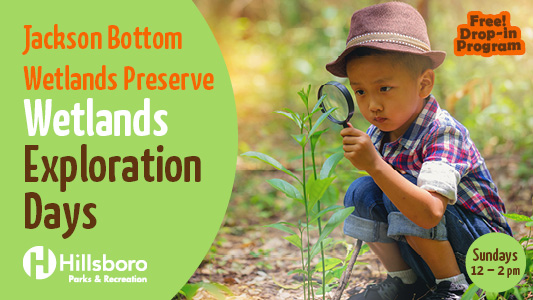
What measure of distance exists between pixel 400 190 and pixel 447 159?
8.7 inches

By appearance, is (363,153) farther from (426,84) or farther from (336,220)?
(426,84)

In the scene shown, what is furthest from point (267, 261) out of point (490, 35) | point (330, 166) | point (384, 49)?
point (490, 35)

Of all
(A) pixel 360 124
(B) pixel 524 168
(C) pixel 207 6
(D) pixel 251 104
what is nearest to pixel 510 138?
(B) pixel 524 168

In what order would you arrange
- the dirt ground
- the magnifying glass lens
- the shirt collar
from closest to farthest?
the magnifying glass lens < the shirt collar < the dirt ground

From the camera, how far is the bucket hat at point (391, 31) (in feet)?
5.88

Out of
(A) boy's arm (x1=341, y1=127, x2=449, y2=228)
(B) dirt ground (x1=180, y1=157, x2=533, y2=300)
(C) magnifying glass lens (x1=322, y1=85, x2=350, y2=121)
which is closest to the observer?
(A) boy's arm (x1=341, y1=127, x2=449, y2=228)

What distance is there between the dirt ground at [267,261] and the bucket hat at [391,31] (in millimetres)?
760

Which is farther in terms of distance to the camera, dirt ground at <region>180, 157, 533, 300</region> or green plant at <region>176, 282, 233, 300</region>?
dirt ground at <region>180, 157, 533, 300</region>

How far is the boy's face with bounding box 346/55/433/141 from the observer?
1812 mm

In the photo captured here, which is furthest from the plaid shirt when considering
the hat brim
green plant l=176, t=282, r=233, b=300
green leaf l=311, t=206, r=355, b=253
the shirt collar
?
green plant l=176, t=282, r=233, b=300

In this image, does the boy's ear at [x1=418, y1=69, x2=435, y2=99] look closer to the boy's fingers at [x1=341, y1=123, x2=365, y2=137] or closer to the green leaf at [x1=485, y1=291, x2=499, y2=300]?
the boy's fingers at [x1=341, y1=123, x2=365, y2=137]

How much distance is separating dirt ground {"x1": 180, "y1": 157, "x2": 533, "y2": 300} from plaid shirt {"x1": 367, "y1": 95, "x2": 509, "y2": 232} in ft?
1.45

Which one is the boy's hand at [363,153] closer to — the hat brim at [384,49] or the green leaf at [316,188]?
the green leaf at [316,188]

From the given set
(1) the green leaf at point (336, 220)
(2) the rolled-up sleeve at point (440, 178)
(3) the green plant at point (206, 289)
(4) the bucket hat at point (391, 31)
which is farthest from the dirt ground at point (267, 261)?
(4) the bucket hat at point (391, 31)
